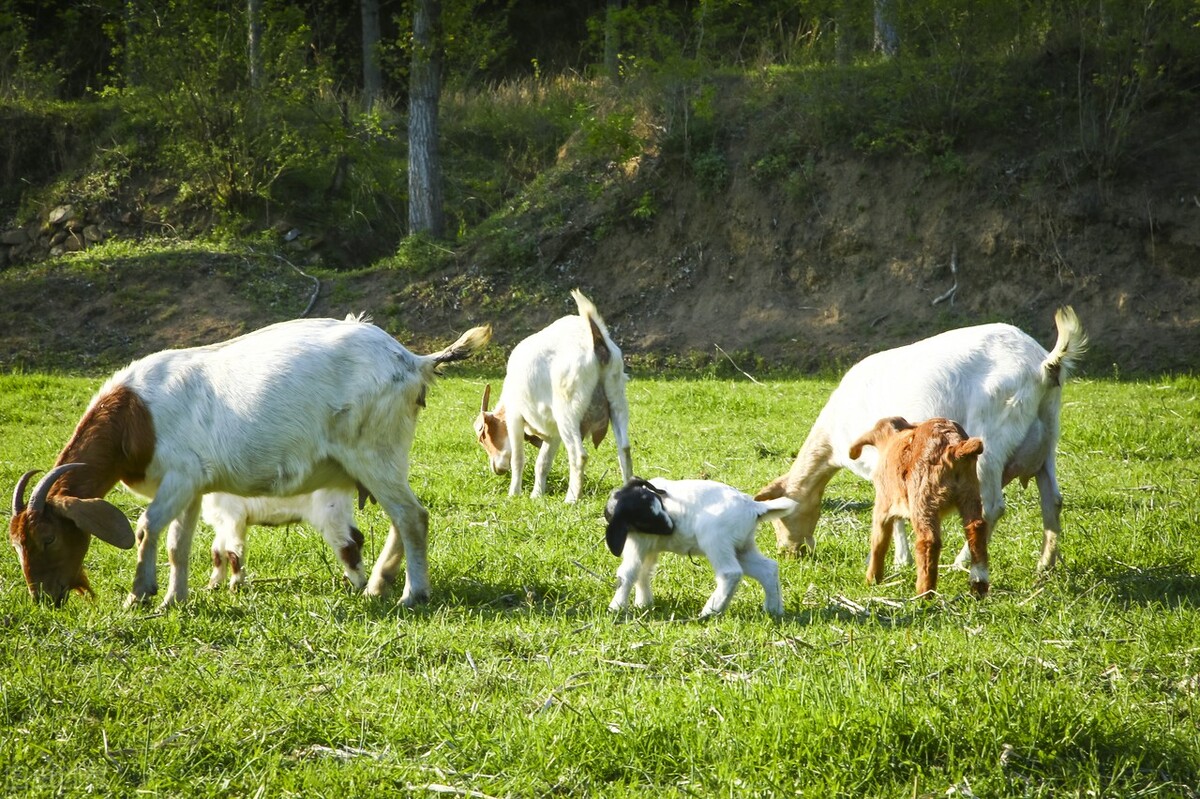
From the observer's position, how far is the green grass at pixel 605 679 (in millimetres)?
3377

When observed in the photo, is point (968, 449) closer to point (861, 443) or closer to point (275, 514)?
point (861, 443)

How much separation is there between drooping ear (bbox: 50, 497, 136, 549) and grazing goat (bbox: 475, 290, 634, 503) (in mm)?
3759

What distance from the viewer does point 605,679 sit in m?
4.12

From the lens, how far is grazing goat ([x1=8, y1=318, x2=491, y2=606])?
17.6ft

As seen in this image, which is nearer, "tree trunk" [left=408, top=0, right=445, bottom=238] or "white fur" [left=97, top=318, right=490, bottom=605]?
"white fur" [left=97, top=318, right=490, bottom=605]

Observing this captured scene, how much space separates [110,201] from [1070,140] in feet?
56.7

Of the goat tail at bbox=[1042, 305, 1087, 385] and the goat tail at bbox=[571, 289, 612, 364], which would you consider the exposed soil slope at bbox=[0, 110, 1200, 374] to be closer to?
the goat tail at bbox=[571, 289, 612, 364]

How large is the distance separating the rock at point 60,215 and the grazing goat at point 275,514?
17.4 m

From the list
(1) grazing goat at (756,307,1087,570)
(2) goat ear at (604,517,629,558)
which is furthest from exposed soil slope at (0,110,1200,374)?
(2) goat ear at (604,517,629,558)

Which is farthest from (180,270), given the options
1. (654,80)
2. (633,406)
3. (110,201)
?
(633,406)

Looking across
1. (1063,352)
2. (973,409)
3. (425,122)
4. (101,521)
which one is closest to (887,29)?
(425,122)

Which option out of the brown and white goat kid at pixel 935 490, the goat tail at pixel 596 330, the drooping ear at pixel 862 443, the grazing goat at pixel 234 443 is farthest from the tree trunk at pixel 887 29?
the grazing goat at pixel 234 443

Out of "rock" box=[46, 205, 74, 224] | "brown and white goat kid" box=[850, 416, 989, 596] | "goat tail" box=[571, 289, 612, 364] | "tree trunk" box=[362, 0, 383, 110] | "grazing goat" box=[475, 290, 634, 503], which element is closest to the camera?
"brown and white goat kid" box=[850, 416, 989, 596]

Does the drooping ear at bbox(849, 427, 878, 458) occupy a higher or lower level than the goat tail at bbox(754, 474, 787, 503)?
higher
